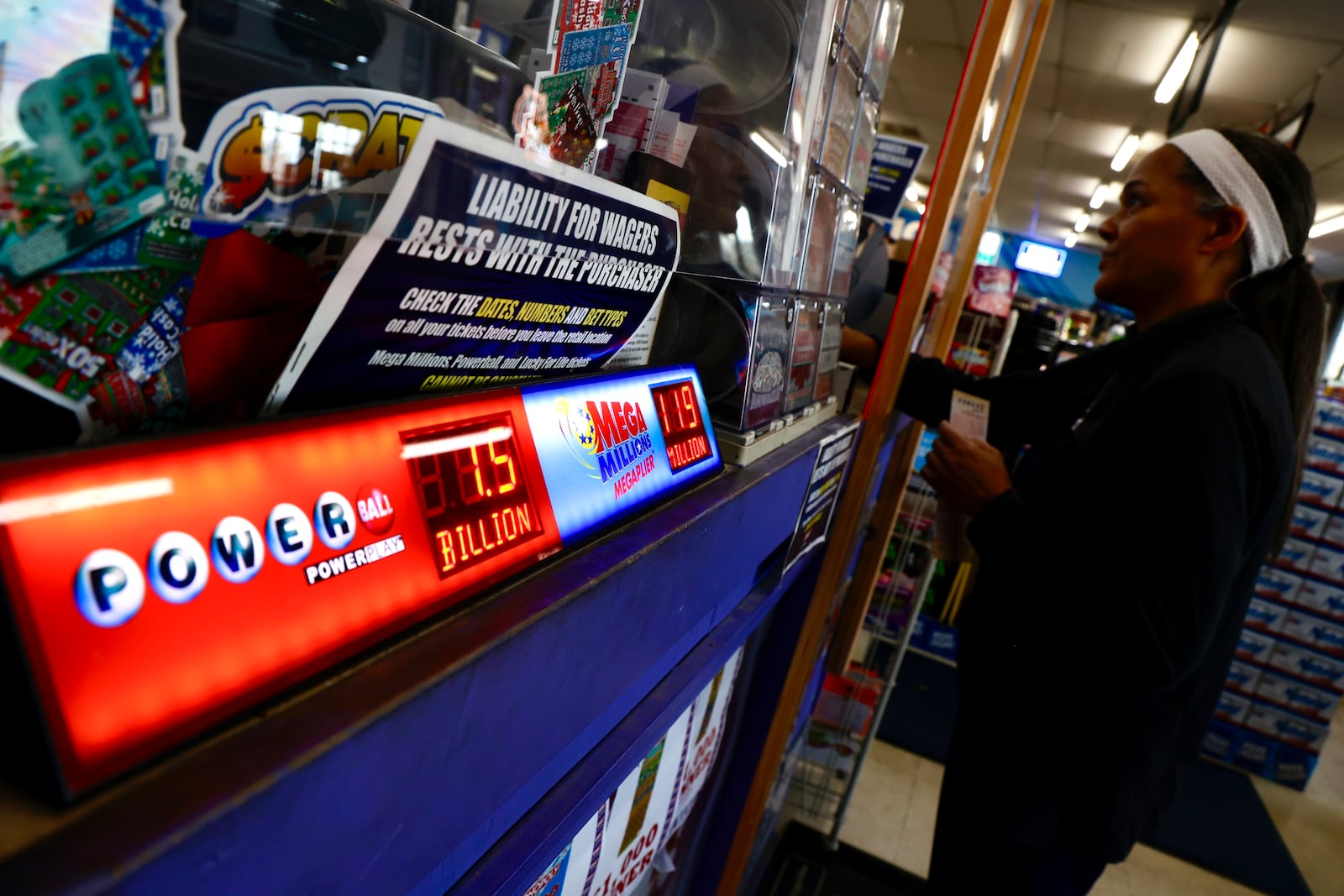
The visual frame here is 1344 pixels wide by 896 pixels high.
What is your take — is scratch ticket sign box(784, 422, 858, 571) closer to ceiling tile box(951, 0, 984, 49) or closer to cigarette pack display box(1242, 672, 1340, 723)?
cigarette pack display box(1242, 672, 1340, 723)

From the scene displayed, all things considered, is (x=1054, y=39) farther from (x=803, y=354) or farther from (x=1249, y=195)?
(x=803, y=354)

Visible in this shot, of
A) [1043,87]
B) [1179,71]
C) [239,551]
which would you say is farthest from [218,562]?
[1043,87]

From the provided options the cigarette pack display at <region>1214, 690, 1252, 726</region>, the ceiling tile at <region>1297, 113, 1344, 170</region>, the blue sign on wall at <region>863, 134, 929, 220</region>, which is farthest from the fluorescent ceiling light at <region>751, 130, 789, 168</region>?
the ceiling tile at <region>1297, 113, 1344, 170</region>

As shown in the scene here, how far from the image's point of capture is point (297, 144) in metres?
0.41

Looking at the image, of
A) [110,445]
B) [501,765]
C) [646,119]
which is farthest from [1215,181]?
[110,445]

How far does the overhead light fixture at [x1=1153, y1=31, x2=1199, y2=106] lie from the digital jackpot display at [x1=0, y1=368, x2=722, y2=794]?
7570 millimetres

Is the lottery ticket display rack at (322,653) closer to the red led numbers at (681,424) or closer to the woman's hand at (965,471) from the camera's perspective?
the red led numbers at (681,424)

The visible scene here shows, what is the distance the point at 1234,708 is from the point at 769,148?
5196 millimetres

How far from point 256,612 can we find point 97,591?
7cm

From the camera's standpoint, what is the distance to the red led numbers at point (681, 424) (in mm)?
832

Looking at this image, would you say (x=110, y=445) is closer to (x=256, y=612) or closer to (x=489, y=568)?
(x=256, y=612)

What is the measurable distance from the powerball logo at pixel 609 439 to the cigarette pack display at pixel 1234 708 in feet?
17.1

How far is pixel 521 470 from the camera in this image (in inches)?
22.7

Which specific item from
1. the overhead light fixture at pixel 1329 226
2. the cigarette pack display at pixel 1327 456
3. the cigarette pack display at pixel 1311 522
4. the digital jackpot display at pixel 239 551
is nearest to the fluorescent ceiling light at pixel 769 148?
the digital jackpot display at pixel 239 551
